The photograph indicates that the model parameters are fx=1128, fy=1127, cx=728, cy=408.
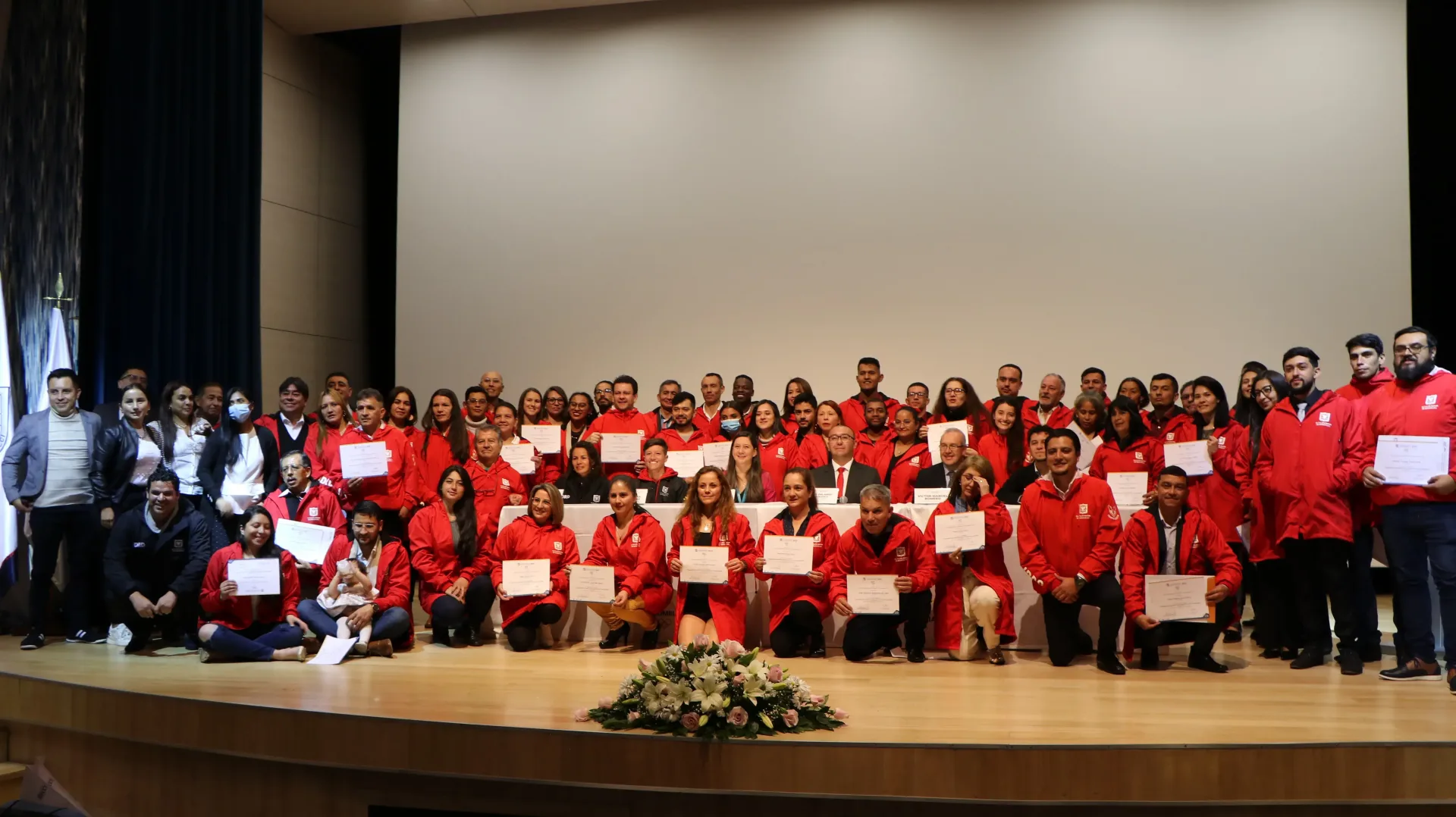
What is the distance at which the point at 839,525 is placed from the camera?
257 inches

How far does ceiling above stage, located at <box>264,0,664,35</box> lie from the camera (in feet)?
35.4

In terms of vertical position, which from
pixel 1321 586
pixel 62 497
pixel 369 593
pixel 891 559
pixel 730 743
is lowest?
pixel 730 743

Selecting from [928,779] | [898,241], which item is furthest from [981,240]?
[928,779]

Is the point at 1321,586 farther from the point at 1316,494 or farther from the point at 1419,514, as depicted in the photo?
the point at 1419,514

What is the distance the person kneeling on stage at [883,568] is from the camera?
19.5ft

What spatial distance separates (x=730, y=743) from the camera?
409 centimetres

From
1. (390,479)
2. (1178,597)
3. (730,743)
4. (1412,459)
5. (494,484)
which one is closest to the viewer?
(730,743)

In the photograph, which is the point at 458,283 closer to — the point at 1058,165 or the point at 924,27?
the point at 924,27

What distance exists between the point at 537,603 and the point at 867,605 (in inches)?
73.8

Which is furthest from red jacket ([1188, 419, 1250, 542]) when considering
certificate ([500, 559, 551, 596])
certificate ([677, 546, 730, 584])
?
certificate ([500, 559, 551, 596])

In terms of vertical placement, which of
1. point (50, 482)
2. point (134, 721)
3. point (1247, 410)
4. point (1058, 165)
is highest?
point (1058, 165)

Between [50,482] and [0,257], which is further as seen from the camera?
[0,257]

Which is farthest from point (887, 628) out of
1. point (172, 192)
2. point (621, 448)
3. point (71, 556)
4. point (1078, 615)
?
point (172, 192)

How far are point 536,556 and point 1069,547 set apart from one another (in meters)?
2.94
